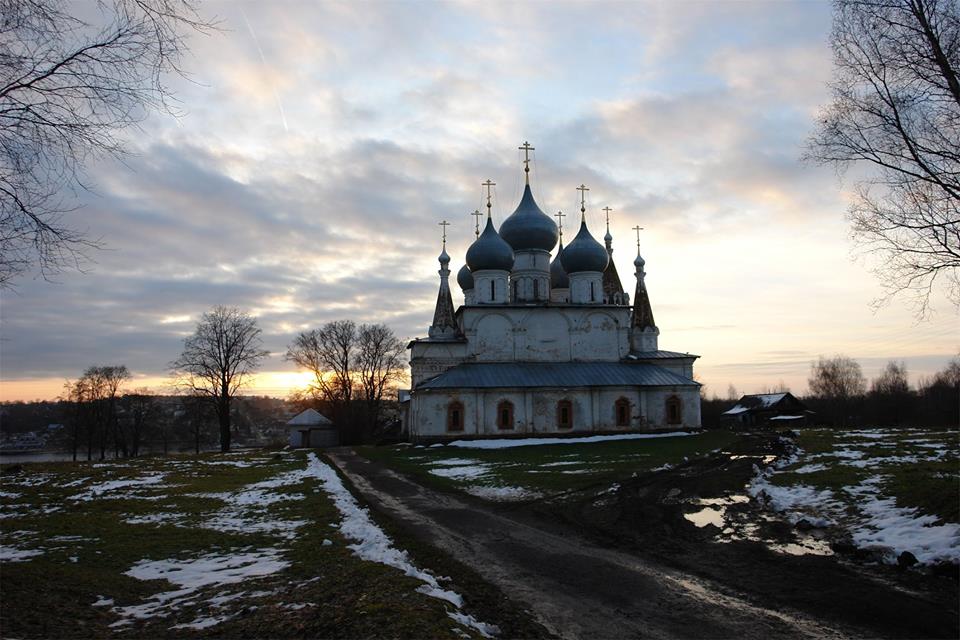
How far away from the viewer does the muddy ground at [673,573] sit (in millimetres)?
6273

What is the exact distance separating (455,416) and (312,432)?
69.0 ft

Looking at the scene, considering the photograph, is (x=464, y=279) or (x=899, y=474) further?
(x=464, y=279)

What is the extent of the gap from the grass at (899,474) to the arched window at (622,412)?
53.5 feet

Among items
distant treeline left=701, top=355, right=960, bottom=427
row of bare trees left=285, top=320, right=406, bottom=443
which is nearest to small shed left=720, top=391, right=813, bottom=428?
distant treeline left=701, top=355, right=960, bottom=427

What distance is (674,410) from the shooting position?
3944cm

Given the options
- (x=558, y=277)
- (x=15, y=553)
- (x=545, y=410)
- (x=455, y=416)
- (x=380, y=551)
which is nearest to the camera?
(x=15, y=553)

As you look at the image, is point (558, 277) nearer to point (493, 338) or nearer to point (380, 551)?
point (493, 338)

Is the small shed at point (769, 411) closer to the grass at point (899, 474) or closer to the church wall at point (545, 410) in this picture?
the church wall at point (545, 410)

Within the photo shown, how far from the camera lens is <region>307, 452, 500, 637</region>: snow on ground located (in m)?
6.18

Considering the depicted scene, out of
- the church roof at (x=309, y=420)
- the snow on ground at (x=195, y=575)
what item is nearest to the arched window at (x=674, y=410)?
the church roof at (x=309, y=420)

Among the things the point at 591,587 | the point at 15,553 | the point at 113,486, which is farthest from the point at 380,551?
the point at 113,486

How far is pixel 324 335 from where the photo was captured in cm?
5991

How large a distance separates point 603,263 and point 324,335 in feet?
96.1

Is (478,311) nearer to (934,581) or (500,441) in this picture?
(500,441)
